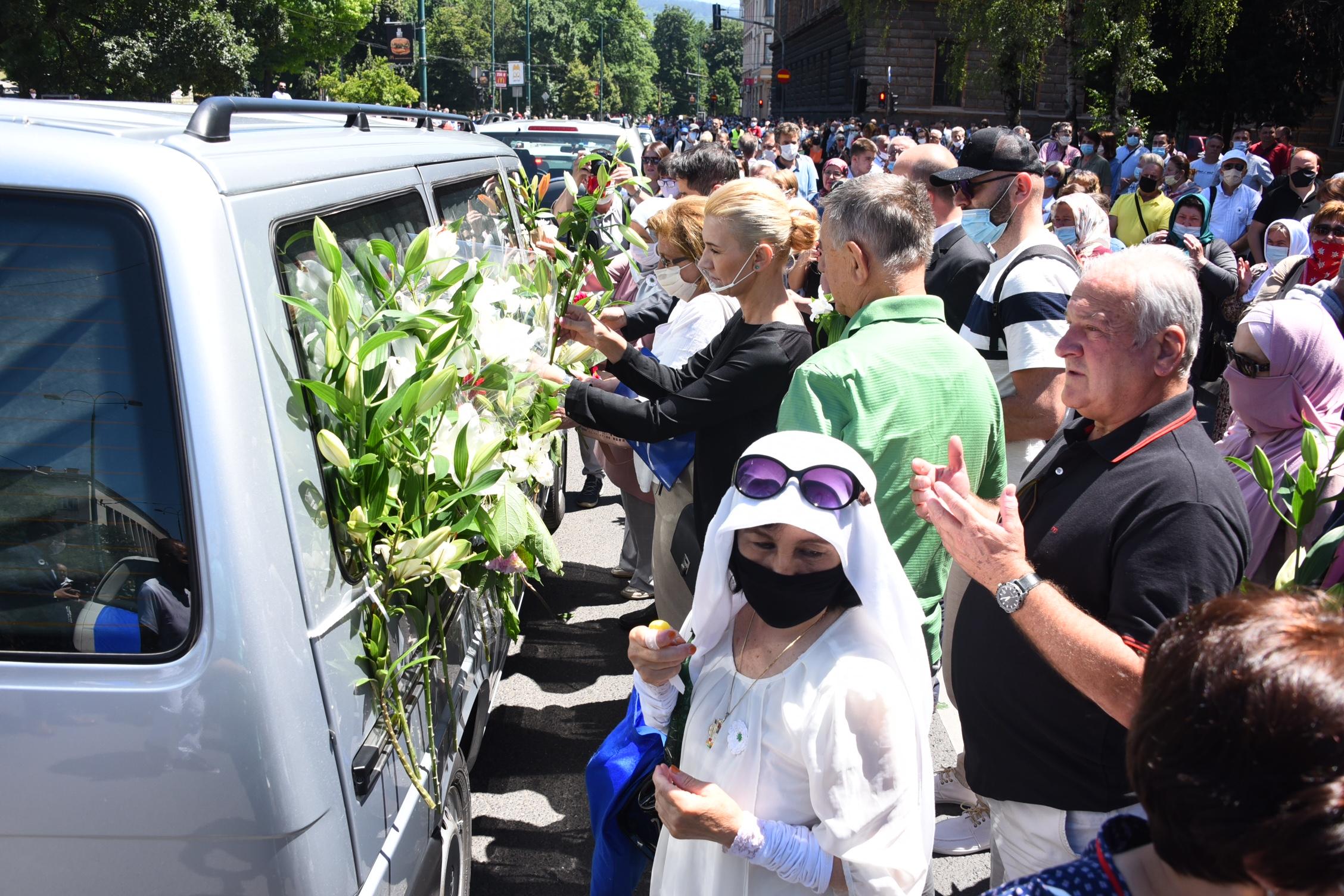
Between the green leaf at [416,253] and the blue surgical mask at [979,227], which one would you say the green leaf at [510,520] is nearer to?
the green leaf at [416,253]

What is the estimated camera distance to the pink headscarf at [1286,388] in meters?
3.22

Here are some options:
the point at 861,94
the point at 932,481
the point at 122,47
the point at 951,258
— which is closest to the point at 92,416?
the point at 932,481

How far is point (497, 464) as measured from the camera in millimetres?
2137

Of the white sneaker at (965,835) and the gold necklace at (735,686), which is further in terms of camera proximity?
the white sneaker at (965,835)

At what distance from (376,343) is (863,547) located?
3.16 feet

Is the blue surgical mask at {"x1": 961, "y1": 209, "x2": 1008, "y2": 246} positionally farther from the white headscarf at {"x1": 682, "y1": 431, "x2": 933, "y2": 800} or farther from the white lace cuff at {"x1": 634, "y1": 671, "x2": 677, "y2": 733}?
the white lace cuff at {"x1": 634, "y1": 671, "x2": 677, "y2": 733}

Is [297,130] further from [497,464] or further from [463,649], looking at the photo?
[463,649]

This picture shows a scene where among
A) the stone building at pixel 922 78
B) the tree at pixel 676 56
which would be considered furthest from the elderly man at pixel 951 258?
the tree at pixel 676 56

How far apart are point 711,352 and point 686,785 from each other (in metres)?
1.84

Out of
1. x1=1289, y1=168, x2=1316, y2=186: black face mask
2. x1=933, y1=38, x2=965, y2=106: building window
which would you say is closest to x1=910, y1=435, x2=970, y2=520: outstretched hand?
x1=1289, y1=168, x2=1316, y2=186: black face mask

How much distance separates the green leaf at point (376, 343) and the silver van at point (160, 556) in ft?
0.41

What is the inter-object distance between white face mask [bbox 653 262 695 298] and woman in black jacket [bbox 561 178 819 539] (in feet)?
3.75

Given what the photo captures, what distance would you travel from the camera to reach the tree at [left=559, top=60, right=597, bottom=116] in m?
82.6

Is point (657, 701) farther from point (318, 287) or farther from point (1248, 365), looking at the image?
point (1248, 365)
